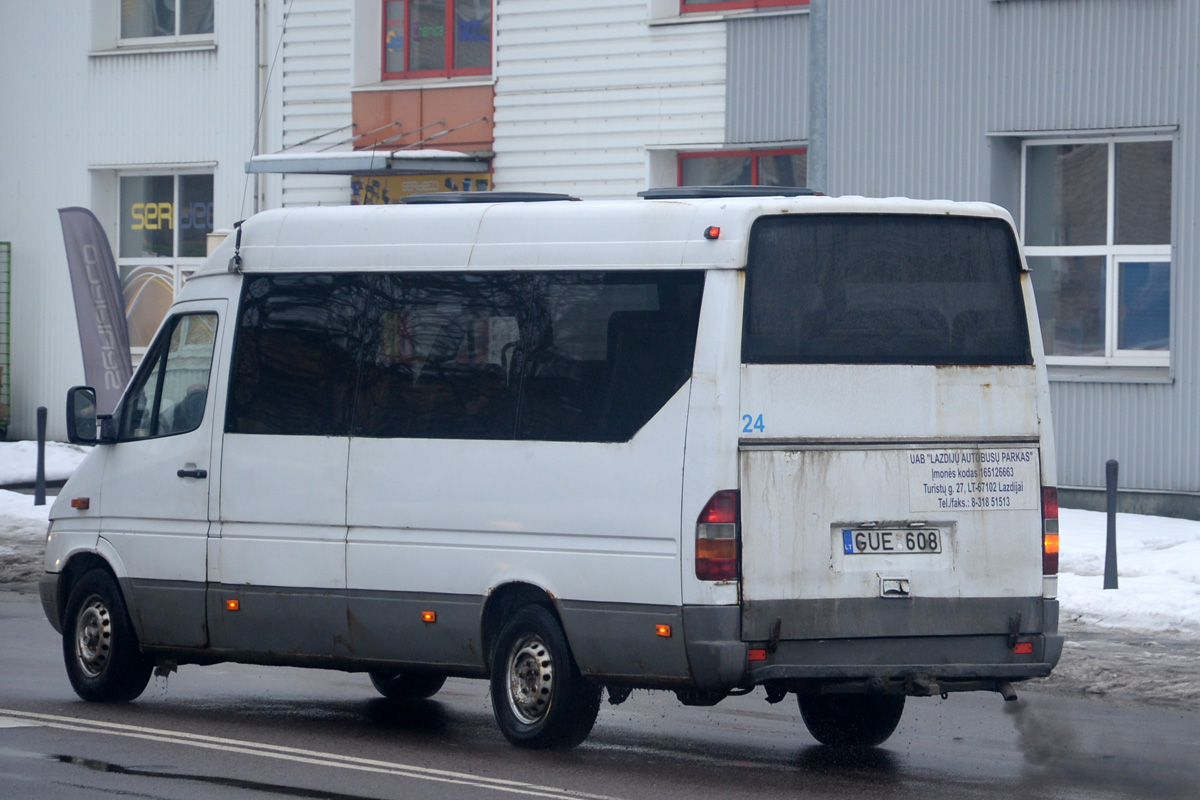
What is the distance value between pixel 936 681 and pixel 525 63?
15.2 m

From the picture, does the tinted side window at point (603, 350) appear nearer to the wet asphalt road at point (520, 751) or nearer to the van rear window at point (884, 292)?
the van rear window at point (884, 292)

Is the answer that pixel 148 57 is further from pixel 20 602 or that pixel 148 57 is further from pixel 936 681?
pixel 936 681

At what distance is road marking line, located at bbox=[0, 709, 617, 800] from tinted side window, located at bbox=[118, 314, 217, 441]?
5.18 feet

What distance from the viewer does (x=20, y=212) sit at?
85.8 feet

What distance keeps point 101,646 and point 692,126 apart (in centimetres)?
1231

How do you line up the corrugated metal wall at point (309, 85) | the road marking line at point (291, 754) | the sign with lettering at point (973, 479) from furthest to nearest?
the corrugated metal wall at point (309, 85) < the sign with lettering at point (973, 479) < the road marking line at point (291, 754)

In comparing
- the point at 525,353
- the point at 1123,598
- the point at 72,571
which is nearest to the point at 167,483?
the point at 72,571

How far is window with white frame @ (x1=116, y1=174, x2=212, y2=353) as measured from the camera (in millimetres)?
25359

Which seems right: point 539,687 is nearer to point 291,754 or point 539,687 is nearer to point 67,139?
point 291,754

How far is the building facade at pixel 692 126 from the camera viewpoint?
17.5 metres

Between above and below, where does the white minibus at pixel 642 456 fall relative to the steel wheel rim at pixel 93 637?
above

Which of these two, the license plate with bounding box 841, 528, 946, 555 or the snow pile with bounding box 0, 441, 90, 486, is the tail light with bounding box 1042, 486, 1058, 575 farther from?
the snow pile with bounding box 0, 441, 90, 486

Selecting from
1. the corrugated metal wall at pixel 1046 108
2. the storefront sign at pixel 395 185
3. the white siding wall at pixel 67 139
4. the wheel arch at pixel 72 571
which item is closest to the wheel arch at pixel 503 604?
the wheel arch at pixel 72 571

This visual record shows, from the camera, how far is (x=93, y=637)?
9.83 m
